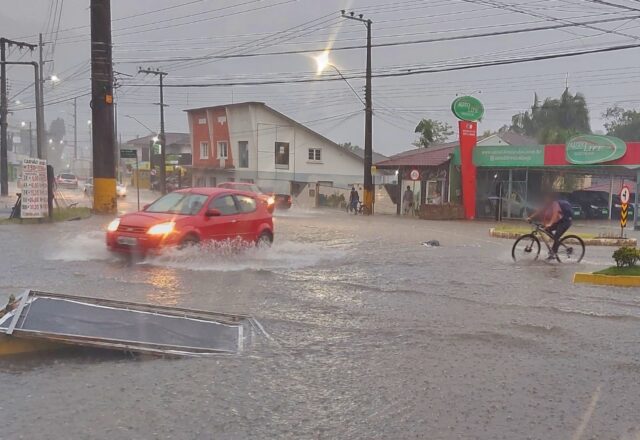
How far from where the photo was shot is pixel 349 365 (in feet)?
19.0

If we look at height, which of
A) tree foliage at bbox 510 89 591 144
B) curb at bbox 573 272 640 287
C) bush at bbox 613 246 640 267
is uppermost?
tree foliage at bbox 510 89 591 144

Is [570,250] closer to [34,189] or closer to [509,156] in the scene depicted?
[34,189]

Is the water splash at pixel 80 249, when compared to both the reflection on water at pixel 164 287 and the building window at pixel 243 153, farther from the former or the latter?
the building window at pixel 243 153

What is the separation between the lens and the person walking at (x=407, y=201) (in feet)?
123

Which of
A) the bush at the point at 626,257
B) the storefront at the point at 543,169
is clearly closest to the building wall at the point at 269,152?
the storefront at the point at 543,169

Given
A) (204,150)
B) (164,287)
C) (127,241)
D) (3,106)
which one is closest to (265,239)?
(127,241)

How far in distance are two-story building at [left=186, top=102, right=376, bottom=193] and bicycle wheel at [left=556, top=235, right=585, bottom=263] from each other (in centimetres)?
3424

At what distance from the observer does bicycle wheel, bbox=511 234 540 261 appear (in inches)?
566

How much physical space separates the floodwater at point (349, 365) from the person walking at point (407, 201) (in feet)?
84.0

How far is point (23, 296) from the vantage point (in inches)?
239

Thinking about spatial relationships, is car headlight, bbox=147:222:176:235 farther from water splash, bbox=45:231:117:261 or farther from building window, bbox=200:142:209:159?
building window, bbox=200:142:209:159

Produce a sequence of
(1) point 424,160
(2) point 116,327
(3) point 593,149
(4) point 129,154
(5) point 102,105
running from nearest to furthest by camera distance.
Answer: (2) point 116,327 → (5) point 102,105 → (4) point 129,154 → (3) point 593,149 → (1) point 424,160

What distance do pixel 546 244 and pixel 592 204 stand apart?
23816mm

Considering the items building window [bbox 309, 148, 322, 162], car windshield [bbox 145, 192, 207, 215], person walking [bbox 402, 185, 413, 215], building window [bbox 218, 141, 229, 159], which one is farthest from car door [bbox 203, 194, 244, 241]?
building window [bbox 218, 141, 229, 159]
